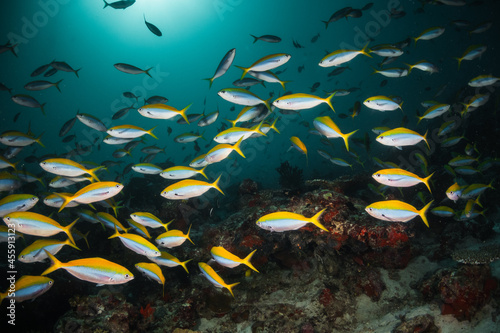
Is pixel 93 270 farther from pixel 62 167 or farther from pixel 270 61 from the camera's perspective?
pixel 270 61

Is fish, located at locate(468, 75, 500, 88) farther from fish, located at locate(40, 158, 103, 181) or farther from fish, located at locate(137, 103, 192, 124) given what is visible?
fish, located at locate(40, 158, 103, 181)

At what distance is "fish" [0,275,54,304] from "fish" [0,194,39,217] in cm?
110

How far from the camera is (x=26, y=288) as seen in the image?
8.89 ft

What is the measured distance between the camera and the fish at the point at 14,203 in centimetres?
315

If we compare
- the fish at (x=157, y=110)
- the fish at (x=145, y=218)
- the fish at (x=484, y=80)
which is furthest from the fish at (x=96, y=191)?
the fish at (x=484, y=80)

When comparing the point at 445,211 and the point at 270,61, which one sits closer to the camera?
the point at 270,61

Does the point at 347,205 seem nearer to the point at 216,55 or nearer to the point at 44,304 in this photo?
the point at 44,304

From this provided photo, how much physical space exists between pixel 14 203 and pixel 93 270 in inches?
77.9

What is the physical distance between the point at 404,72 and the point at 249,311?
22.8ft

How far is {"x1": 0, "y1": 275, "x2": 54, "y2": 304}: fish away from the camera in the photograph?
2.67 meters

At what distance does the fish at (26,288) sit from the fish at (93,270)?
1.93ft

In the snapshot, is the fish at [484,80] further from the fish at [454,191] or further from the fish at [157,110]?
the fish at [157,110]

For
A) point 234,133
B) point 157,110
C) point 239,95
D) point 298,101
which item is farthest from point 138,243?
point 298,101

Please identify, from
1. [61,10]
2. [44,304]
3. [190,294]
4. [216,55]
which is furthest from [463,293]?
[216,55]
